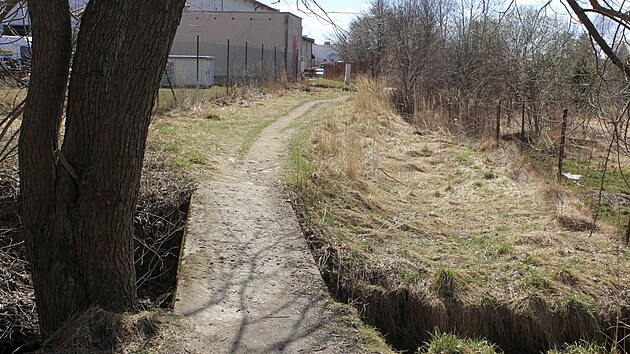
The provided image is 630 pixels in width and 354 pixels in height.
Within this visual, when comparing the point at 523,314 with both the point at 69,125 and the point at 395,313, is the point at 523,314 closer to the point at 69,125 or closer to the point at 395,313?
the point at 395,313

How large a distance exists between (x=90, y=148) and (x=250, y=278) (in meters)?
1.91

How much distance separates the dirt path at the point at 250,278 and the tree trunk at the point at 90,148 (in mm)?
735

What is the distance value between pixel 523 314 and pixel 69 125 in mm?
4440

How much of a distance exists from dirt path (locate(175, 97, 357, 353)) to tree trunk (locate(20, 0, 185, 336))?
0.73m

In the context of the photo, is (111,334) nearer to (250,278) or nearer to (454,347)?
(250,278)

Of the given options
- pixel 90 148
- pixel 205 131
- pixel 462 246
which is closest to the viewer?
pixel 90 148

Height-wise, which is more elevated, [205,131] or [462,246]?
[205,131]

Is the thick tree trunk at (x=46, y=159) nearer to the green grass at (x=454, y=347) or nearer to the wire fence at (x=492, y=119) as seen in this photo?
the green grass at (x=454, y=347)

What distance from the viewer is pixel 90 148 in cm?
418

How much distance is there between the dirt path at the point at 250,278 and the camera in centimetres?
446

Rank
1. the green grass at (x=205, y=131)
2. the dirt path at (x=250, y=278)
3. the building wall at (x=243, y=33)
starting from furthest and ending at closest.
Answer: the building wall at (x=243, y=33)
the green grass at (x=205, y=131)
the dirt path at (x=250, y=278)

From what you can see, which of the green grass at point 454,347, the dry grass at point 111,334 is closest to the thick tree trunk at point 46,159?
the dry grass at point 111,334

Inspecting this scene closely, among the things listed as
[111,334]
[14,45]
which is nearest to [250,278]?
[111,334]

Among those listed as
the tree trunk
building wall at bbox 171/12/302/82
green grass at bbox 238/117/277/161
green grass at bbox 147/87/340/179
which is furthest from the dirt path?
building wall at bbox 171/12/302/82
